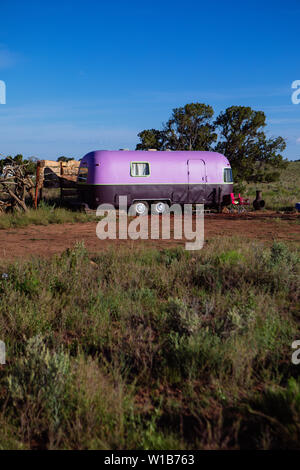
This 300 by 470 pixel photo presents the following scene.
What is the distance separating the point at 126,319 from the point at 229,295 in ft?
5.26

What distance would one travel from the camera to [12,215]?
15242mm

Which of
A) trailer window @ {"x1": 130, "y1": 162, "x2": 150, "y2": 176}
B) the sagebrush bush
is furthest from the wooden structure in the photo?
the sagebrush bush

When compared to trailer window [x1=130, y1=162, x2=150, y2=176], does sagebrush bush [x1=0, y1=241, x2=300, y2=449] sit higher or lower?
lower

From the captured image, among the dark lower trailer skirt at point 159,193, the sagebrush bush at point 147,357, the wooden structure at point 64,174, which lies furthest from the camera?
the wooden structure at point 64,174

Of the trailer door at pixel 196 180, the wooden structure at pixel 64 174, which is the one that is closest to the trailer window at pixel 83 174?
the wooden structure at pixel 64 174

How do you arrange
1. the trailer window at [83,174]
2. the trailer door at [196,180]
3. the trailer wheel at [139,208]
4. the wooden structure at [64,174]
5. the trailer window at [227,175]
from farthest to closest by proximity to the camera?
the wooden structure at [64,174] → the trailer window at [227,175] → the trailer door at [196,180] → the trailer wheel at [139,208] → the trailer window at [83,174]

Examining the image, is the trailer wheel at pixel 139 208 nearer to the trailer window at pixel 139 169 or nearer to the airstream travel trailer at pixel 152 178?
the airstream travel trailer at pixel 152 178

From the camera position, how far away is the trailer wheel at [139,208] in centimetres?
1672

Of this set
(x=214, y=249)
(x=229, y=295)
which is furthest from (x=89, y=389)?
(x=214, y=249)

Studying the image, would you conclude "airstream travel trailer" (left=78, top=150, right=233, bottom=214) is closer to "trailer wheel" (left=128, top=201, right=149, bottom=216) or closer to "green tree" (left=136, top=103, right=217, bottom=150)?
"trailer wheel" (left=128, top=201, right=149, bottom=216)

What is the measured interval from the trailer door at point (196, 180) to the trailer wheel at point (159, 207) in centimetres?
121

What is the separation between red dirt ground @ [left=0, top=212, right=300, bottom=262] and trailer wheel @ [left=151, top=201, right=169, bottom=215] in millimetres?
1969

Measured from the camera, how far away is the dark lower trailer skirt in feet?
52.5

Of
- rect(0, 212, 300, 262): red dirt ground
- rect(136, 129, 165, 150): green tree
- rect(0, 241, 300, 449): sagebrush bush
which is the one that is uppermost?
rect(136, 129, 165, 150): green tree
